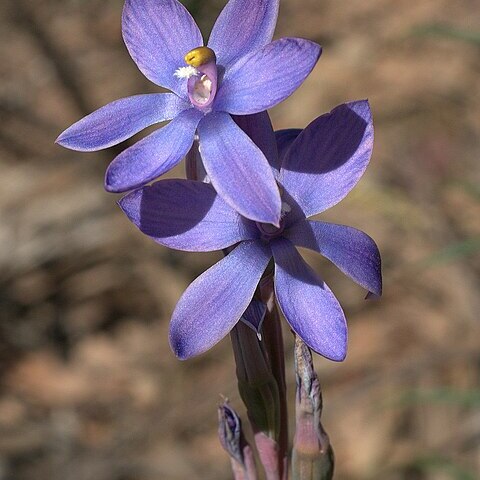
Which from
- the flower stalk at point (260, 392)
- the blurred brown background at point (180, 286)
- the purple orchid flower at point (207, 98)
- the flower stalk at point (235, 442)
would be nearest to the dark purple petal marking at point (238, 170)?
the purple orchid flower at point (207, 98)

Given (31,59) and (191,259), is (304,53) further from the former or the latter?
(31,59)

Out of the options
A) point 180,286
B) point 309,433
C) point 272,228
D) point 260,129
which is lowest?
point 180,286

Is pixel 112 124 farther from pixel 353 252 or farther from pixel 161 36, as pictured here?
pixel 353 252

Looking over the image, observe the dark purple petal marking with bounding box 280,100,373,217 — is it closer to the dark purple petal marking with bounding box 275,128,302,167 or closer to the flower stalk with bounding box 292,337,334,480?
the dark purple petal marking with bounding box 275,128,302,167

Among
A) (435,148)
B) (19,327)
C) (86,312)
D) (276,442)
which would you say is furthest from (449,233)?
(276,442)

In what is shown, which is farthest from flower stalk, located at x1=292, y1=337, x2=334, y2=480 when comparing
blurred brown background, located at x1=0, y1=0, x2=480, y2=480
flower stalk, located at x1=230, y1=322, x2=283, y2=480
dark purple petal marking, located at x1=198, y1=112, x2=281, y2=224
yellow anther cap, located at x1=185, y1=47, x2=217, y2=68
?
blurred brown background, located at x1=0, y1=0, x2=480, y2=480

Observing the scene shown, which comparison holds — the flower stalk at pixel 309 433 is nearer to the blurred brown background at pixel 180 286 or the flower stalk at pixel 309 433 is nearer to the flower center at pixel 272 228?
the flower center at pixel 272 228

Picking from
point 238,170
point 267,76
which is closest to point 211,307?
point 238,170
